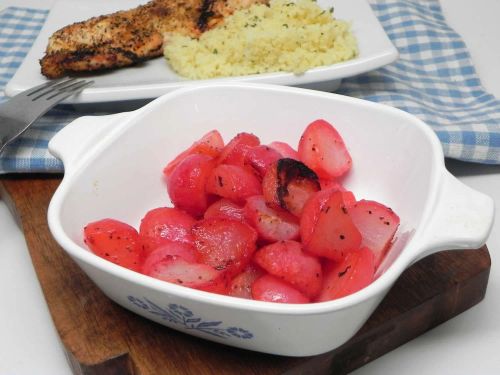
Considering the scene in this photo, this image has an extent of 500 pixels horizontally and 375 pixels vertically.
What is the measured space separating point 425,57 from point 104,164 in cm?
101

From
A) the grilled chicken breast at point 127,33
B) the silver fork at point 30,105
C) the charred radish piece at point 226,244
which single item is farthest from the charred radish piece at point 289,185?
the grilled chicken breast at point 127,33

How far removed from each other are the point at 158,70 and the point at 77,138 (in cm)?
57

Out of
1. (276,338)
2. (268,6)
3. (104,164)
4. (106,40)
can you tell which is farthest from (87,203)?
(268,6)

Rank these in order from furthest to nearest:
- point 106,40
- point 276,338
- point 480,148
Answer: point 106,40, point 480,148, point 276,338

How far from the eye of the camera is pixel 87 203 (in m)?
1.08

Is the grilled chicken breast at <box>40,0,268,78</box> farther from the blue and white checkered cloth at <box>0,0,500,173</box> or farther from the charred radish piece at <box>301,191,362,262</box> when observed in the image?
the charred radish piece at <box>301,191,362,262</box>

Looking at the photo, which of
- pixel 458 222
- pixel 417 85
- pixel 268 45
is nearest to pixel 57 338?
pixel 458 222

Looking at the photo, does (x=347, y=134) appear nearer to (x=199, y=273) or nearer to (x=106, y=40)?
(x=199, y=273)

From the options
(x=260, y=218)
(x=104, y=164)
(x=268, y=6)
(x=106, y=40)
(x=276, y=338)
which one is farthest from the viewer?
(x=268, y=6)

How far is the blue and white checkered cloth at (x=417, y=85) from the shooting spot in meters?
1.40

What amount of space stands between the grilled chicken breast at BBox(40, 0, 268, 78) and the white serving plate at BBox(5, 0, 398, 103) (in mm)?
35

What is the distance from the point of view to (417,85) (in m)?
1.69

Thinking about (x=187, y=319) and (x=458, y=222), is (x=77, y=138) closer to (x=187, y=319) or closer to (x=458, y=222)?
(x=187, y=319)

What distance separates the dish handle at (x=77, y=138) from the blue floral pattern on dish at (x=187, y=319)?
26 centimetres
